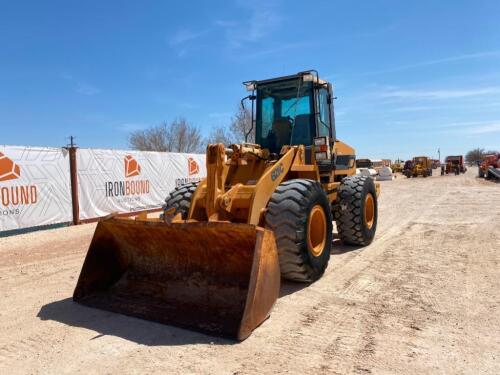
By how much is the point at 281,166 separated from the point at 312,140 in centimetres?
142

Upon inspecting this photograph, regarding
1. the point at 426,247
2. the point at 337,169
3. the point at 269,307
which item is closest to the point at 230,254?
the point at 269,307

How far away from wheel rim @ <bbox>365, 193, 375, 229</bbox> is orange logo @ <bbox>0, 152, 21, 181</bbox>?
26.9 feet

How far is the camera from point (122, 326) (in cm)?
405

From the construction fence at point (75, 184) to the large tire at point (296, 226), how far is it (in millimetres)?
7671

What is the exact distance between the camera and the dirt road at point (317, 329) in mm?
3273

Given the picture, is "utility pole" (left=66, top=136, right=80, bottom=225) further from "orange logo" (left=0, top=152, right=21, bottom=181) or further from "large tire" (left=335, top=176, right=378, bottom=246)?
"large tire" (left=335, top=176, right=378, bottom=246)

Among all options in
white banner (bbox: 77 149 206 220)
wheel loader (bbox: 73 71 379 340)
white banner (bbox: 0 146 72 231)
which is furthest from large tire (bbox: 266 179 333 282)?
white banner (bbox: 77 149 206 220)

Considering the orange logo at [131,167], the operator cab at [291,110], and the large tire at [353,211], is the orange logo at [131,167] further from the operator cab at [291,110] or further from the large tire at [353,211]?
the large tire at [353,211]

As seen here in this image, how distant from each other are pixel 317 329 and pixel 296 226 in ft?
4.07

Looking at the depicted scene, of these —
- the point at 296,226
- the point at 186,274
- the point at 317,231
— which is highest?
the point at 296,226

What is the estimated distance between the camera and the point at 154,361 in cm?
335

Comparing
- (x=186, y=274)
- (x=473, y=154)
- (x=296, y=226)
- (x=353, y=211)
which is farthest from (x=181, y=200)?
(x=473, y=154)

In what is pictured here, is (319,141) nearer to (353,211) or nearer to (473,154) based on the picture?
(353,211)

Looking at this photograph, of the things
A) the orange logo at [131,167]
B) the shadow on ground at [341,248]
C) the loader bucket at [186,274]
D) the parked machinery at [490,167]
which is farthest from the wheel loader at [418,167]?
the loader bucket at [186,274]
